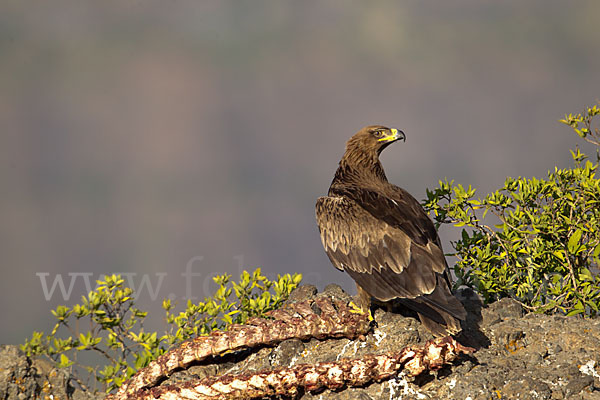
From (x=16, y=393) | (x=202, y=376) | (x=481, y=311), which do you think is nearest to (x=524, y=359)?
(x=481, y=311)

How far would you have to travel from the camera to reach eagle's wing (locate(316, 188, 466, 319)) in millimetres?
7941

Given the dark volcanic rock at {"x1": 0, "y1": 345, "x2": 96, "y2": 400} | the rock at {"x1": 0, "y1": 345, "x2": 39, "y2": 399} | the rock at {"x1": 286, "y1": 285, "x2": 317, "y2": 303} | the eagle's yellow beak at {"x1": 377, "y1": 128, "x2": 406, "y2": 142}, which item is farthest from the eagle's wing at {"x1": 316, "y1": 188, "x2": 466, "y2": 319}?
the rock at {"x1": 0, "y1": 345, "x2": 39, "y2": 399}

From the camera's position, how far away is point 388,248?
8438 mm

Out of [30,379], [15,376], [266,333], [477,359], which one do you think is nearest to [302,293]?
[266,333]

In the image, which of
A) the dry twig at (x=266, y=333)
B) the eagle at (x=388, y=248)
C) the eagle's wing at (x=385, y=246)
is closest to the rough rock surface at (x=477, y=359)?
the dry twig at (x=266, y=333)

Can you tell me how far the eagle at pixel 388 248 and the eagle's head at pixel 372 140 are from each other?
0.54 m

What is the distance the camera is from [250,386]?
754 cm

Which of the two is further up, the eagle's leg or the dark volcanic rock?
the dark volcanic rock

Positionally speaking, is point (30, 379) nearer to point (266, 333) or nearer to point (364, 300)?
point (266, 333)

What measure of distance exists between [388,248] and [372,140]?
2670mm

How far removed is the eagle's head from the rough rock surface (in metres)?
2.52

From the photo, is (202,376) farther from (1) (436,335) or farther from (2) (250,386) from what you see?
(1) (436,335)

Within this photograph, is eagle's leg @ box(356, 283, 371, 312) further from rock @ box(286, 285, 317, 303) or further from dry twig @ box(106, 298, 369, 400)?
rock @ box(286, 285, 317, 303)

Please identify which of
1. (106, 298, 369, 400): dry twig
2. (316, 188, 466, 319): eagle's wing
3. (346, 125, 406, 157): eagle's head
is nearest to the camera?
(316, 188, 466, 319): eagle's wing
